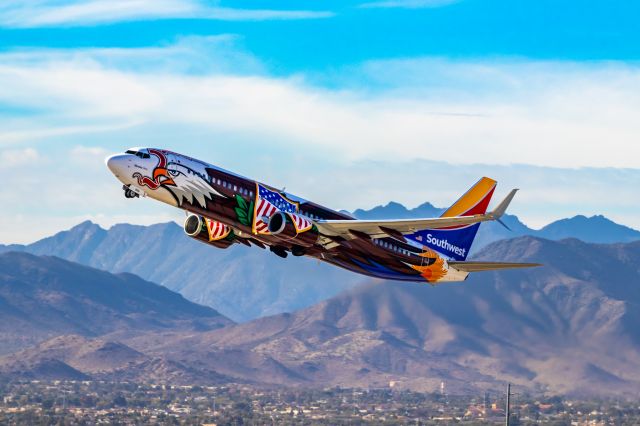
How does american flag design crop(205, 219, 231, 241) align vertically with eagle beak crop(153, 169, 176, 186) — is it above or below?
below

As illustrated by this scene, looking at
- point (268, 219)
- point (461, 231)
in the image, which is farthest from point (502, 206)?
point (461, 231)

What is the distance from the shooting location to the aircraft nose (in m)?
84.3

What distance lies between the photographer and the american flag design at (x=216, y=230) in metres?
94.4

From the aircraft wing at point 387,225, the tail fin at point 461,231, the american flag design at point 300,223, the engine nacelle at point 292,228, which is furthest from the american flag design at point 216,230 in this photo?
the tail fin at point 461,231

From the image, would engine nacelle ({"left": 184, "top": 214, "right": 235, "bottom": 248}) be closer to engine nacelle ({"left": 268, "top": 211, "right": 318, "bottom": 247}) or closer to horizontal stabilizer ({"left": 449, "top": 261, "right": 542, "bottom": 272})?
engine nacelle ({"left": 268, "top": 211, "right": 318, "bottom": 247})

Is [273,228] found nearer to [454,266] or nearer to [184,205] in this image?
[184,205]

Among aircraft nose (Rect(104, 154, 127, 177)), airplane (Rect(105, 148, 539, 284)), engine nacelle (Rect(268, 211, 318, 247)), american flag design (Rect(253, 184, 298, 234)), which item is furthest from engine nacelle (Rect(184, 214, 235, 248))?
aircraft nose (Rect(104, 154, 127, 177))

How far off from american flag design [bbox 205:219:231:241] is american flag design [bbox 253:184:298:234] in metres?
7.66

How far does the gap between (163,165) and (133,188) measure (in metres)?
2.80

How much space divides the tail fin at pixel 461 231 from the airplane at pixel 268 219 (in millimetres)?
3678

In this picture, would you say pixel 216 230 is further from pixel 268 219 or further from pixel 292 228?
pixel 292 228

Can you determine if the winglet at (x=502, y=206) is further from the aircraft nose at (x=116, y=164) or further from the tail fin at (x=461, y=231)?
the aircraft nose at (x=116, y=164)

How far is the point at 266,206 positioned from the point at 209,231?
389 inches

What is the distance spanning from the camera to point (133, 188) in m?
85.3
